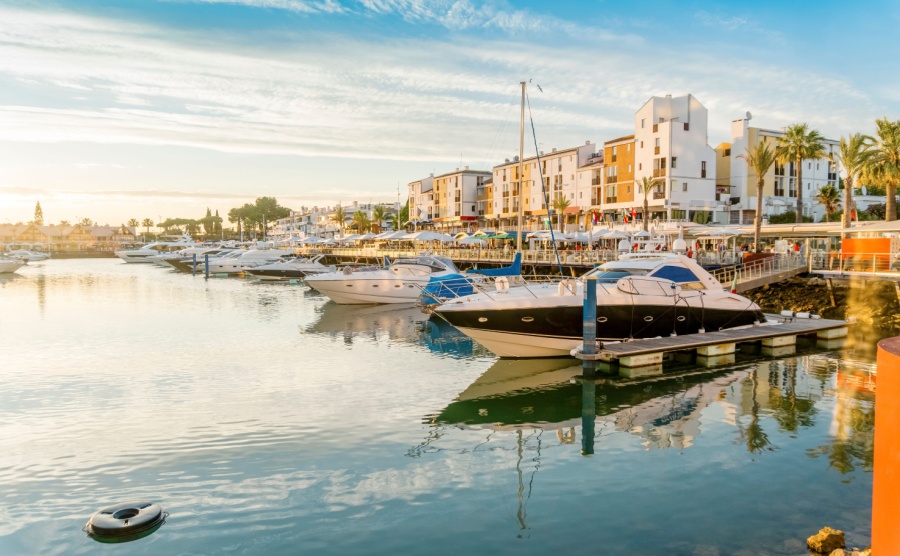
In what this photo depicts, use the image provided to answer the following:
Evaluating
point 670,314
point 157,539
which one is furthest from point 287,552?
point 670,314

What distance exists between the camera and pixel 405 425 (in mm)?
13977

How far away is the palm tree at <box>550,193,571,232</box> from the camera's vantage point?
74750 millimetres

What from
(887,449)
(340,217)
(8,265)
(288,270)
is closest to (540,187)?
(288,270)

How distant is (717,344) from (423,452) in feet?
42.6

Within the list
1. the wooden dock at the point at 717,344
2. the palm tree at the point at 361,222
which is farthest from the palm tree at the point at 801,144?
the palm tree at the point at 361,222

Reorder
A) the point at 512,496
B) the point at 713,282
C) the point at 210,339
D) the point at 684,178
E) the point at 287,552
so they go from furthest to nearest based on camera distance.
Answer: the point at 684,178 → the point at 210,339 → the point at 713,282 → the point at 512,496 → the point at 287,552

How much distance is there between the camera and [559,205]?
7494 centimetres

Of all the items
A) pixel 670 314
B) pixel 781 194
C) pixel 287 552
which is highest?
pixel 781 194

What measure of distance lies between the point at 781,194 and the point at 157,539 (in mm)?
73394

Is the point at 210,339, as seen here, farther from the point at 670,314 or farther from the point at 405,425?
→ the point at 670,314

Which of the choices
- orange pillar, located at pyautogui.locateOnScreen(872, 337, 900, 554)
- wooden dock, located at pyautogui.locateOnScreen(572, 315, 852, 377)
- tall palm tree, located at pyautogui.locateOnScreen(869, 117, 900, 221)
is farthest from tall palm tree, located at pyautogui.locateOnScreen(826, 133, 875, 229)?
orange pillar, located at pyautogui.locateOnScreen(872, 337, 900, 554)

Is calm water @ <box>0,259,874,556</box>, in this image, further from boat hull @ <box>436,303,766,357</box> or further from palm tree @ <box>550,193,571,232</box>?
palm tree @ <box>550,193,571,232</box>

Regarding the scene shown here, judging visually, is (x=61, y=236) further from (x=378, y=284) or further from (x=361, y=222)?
(x=378, y=284)

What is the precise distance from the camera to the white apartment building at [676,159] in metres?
62.0
